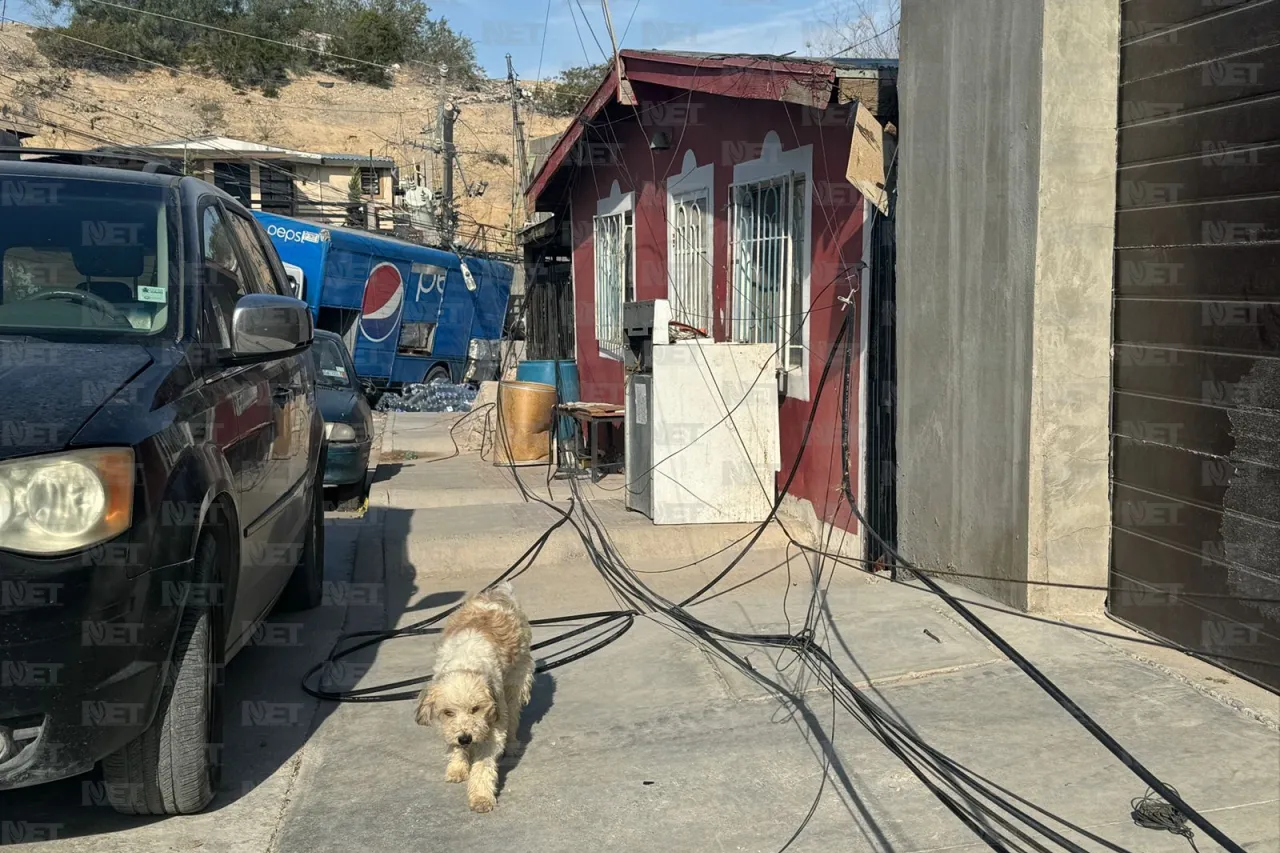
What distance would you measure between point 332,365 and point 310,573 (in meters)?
5.87

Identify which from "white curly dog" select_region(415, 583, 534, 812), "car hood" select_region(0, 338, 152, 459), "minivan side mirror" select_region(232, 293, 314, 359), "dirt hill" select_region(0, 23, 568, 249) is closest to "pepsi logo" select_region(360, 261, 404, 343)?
"minivan side mirror" select_region(232, 293, 314, 359)

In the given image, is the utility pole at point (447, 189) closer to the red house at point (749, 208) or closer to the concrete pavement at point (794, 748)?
the red house at point (749, 208)

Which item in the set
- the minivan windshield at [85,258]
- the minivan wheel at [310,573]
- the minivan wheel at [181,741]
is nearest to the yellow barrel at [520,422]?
the minivan wheel at [310,573]

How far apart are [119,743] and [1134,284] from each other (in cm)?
456

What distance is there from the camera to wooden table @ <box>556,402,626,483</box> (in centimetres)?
1045

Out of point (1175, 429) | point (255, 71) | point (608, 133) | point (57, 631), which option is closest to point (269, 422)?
point (57, 631)

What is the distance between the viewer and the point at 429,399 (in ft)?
62.8

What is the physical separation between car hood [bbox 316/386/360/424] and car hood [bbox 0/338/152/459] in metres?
6.39

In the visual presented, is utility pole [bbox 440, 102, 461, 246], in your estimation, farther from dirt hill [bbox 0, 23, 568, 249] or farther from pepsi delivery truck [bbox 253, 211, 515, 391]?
dirt hill [bbox 0, 23, 568, 249]

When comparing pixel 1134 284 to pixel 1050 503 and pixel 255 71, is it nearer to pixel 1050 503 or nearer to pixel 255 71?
pixel 1050 503

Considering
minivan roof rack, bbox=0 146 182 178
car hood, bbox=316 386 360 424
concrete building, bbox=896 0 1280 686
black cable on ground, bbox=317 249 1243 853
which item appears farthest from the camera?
car hood, bbox=316 386 360 424

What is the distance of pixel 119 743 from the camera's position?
3150 mm

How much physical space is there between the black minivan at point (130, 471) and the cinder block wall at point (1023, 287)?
3.31m

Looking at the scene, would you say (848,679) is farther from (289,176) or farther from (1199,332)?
(289,176)
